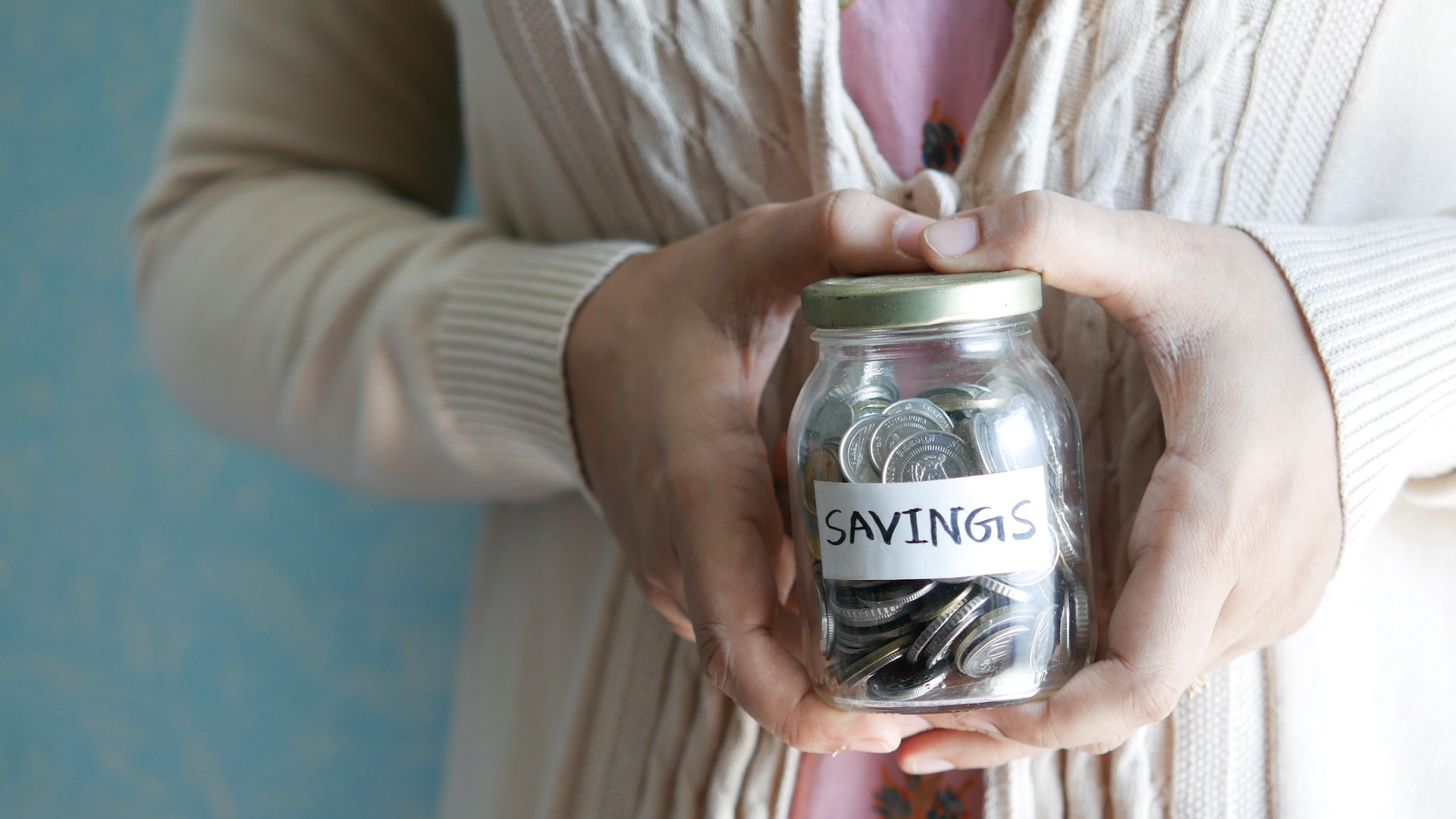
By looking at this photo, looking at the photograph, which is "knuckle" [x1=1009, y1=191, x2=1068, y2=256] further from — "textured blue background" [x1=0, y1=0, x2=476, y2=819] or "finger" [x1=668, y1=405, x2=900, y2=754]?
"textured blue background" [x1=0, y1=0, x2=476, y2=819]

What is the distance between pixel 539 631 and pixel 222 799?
34.0 inches

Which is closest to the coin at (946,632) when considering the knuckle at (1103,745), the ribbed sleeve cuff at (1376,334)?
the knuckle at (1103,745)

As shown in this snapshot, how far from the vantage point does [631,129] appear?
602mm

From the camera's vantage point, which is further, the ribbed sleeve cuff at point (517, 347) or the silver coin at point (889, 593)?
the ribbed sleeve cuff at point (517, 347)

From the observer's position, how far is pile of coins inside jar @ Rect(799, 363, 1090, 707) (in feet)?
1.29

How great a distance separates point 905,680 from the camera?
400mm

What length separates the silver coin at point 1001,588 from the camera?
0.39 metres

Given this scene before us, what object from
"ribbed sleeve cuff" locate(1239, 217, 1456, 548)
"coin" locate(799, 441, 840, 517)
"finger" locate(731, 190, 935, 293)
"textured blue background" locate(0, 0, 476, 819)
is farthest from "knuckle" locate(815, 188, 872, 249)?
"textured blue background" locate(0, 0, 476, 819)

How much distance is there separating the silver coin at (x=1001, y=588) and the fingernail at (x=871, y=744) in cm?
10

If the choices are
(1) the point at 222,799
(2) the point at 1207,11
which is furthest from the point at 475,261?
(1) the point at 222,799

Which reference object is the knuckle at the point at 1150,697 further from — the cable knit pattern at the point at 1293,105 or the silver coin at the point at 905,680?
the cable knit pattern at the point at 1293,105

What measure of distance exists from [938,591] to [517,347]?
33cm

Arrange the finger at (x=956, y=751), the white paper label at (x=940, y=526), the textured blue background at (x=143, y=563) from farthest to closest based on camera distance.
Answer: the textured blue background at (x=143, y=563)
the finger at (x=956, y=751)
the white paper label at (x=940, y=526)

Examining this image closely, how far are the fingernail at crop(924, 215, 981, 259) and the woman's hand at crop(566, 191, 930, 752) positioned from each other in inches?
0.6
